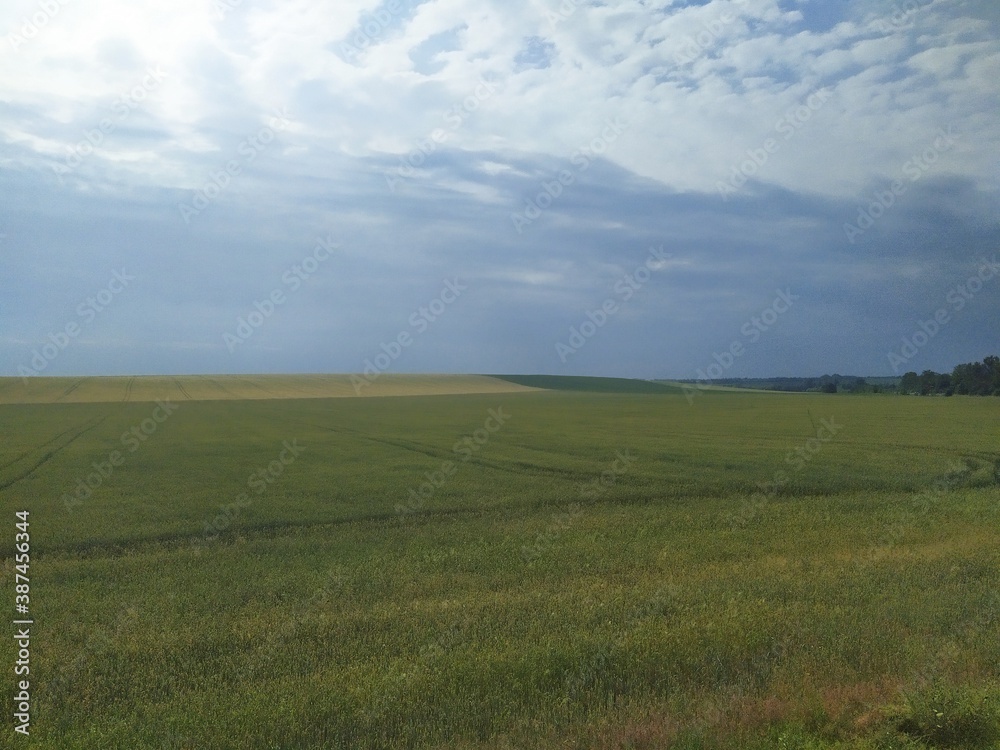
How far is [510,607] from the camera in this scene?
37.3 feet

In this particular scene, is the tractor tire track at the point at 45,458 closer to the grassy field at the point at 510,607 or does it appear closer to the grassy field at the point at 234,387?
the grassy field at the point at 510,607

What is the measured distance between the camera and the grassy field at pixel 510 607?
7.75m

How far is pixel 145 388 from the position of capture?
354 feet

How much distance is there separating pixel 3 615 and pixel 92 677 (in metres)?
3.87

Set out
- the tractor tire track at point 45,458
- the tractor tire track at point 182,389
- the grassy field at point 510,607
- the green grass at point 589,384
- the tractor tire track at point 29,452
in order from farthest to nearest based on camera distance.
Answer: the green grass at point 589,384 → the tractor tire track at point 182,389 → the tractor tire track at point 29,452 → the tractor tire track at point 45,458 → the grassy field at point 510,607

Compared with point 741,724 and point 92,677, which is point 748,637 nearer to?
point 741,724

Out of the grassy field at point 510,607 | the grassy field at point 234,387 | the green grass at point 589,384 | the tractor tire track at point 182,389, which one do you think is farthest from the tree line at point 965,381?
the tractor tire track at point 182,389

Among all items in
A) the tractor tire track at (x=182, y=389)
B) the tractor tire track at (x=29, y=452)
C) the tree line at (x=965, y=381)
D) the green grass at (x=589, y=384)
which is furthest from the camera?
the green grass at (x=589, y=384)

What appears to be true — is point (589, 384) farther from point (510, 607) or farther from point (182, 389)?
point (510, 607)

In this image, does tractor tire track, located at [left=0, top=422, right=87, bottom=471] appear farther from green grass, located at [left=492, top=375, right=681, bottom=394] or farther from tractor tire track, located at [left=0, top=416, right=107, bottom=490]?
green grass, located at [left=492, top=375, right=681, bottom=394]

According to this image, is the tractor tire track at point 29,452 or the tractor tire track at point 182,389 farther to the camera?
the tractor tire track at point 182,389

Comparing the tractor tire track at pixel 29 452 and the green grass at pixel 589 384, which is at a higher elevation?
the green grass at pixel 589 384

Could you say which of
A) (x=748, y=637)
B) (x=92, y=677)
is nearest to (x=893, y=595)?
(x=748, y=637)

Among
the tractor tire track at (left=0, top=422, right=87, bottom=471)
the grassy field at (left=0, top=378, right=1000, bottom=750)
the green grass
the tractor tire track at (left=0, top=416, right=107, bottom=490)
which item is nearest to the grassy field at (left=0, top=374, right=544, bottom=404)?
the green grass
